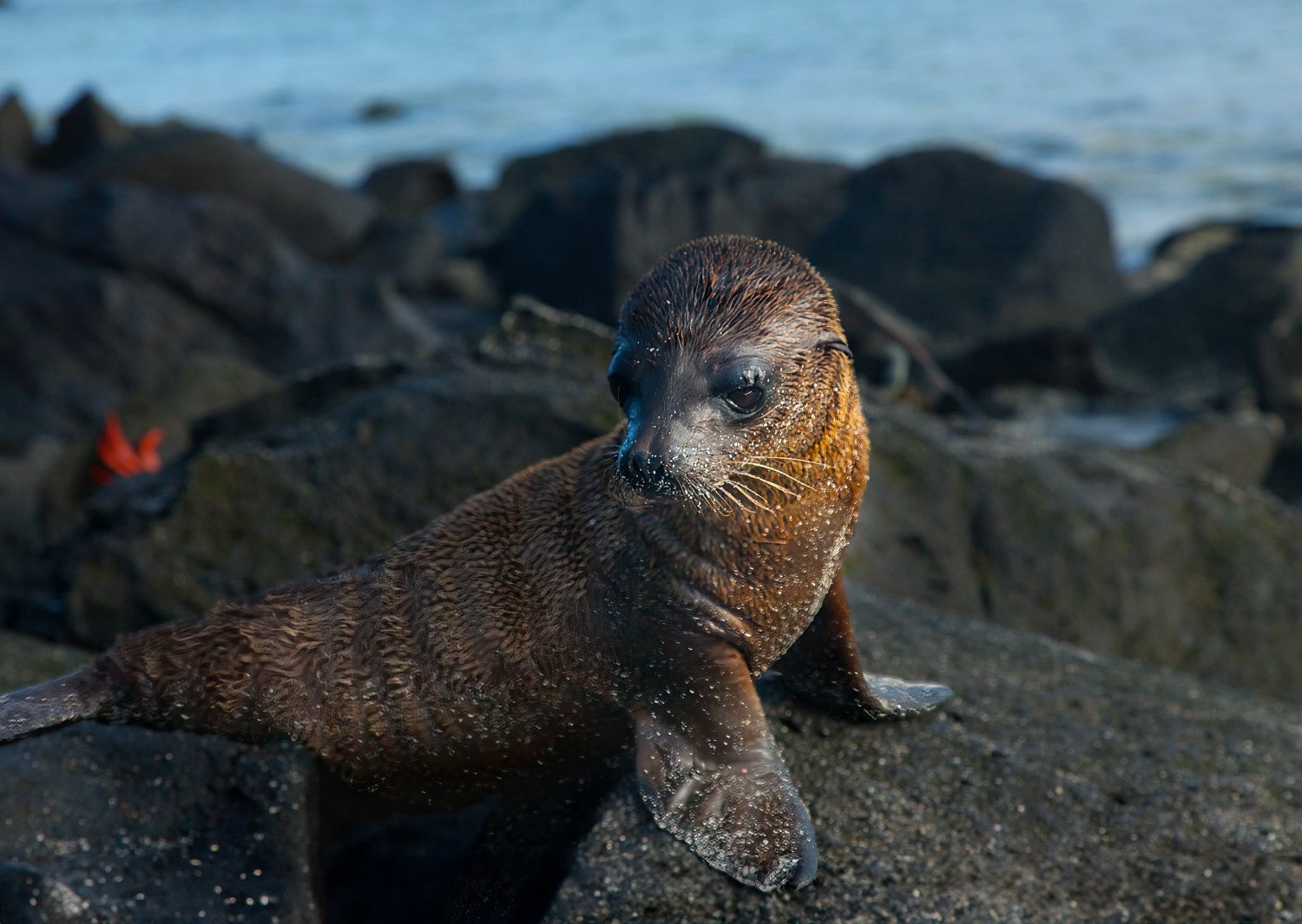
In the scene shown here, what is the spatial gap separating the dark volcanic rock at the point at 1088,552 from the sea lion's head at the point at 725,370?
7.50 feet

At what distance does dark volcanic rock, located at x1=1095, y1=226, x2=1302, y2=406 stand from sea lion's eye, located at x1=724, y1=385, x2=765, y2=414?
9039mm

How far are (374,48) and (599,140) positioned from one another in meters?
29.3

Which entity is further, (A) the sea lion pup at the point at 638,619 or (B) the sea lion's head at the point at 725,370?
(A) the sea lion pup at the point at 638,619

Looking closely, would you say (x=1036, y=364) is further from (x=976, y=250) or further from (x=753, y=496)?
(x=753, y=496)

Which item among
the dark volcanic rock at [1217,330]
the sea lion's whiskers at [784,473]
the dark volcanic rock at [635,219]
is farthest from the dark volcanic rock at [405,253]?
the sea lion's whiskers at [784,473]

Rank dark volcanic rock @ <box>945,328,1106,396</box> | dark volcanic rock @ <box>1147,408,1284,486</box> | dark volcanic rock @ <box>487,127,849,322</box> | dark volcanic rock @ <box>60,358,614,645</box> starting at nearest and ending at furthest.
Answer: dark volcanic rock @ <box>60,358,614,645</box> → dark volcanic rock @ <box>1147,408,1284,486</box> → dark volcanic rock @ <box>945,328,1106,396</box> → dark volcanic rock @ <box>487,127,849,322</box>

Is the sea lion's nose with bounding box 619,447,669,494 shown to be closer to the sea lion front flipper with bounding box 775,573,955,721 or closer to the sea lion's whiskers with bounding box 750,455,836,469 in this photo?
the sea lion's whiskers with bounding box 750,455,836,469

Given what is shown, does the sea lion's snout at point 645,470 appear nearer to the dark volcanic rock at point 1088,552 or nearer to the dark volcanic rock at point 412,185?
the dark volcanic rock at point 1088,552

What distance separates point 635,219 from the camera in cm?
1432

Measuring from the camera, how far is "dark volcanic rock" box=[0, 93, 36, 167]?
61.8 ft

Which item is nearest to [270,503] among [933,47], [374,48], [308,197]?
[308,197]

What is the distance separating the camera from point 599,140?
2064 cm

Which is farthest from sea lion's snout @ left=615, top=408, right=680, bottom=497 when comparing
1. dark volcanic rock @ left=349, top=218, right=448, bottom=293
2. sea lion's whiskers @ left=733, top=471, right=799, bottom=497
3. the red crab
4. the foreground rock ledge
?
dark volcanic rock @ left=349, top=218, right=448, bottom=293

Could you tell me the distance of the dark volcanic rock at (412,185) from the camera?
20.9 meters
